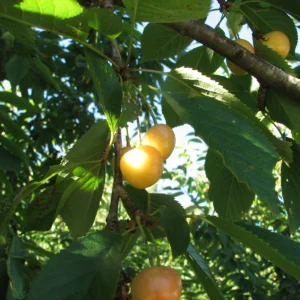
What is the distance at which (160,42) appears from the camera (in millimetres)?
1471

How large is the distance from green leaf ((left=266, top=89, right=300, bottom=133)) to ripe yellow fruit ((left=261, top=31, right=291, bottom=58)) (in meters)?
0.16

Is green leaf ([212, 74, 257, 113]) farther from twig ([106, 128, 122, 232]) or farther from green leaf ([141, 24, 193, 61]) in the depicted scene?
twig ([106, 128, 122, 232])

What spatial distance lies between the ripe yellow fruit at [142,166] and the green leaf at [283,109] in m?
0.44

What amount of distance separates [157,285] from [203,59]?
1.06m

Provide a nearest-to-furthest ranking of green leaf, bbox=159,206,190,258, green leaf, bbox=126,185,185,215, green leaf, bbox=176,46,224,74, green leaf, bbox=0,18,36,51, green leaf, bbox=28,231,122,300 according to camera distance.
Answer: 1. green leaf, bbox=28,231,122,300
2. green leaf, bbox=159,206,190,258
3. green leaf, bbox=0,18,36,51
4. green leaf, bbox=126,185,185,215
5. green leaf, bbox=176,46,224,74

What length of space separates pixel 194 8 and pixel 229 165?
345mm

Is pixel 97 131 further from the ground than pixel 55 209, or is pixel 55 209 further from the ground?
pixel 97 131

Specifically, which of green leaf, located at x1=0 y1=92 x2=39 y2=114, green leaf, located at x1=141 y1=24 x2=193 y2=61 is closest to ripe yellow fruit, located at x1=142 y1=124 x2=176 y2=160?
green leaf, located at x1=141 y1=24 x2=193 y2=61

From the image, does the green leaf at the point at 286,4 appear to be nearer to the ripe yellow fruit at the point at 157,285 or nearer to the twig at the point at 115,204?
the twig at the point at 115,204

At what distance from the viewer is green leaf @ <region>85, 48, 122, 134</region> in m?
0.88

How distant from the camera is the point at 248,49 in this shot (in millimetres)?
1184

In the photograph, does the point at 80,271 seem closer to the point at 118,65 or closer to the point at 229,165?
the point at 229,165

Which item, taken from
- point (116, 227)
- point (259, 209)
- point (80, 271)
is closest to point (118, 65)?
point (116, 227)

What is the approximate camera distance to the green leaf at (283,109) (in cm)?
113
